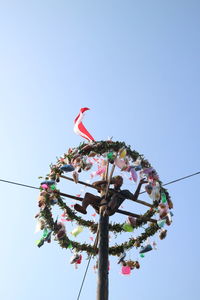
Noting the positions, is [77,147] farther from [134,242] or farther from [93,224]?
[134,242]

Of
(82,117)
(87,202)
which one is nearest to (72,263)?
(87,202)

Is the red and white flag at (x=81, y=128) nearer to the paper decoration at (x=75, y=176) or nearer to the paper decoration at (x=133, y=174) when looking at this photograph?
the paper decoration at (x=75, y=176)

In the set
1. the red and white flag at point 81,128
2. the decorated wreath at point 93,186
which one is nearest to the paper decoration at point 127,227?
the decorated wreath at point 93,186

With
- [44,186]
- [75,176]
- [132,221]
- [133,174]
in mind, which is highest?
[133,174]

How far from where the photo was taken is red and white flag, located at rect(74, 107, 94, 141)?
33.7 ft

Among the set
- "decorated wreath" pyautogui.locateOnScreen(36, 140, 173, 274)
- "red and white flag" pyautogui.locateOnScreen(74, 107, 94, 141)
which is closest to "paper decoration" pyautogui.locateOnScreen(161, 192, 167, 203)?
"decorated wreath" pyautogui.locateOnScreen(36, 140, 173, 274)

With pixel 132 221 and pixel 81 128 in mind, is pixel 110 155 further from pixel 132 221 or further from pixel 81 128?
pixel 81 128

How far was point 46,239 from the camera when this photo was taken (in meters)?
7.98

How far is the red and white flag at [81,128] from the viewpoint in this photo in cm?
1027

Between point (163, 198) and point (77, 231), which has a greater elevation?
point (163, 198)

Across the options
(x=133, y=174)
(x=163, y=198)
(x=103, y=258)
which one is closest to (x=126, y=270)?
(x=103, y=258)

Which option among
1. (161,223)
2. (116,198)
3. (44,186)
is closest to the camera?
(116,198)

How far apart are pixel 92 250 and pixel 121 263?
95 cm

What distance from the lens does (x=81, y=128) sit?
34.9ft
